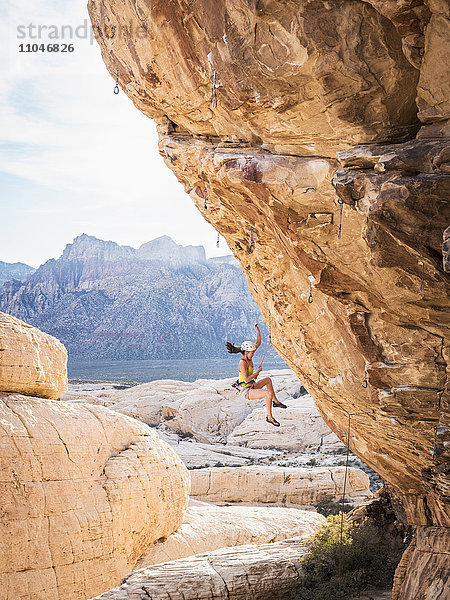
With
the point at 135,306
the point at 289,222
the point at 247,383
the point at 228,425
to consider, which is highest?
the point at 135,306

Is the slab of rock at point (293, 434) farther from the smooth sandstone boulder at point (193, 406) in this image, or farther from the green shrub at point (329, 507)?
the green shrub at point (329, 507)

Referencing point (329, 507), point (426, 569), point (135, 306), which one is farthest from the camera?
Answer: point (135, 306)

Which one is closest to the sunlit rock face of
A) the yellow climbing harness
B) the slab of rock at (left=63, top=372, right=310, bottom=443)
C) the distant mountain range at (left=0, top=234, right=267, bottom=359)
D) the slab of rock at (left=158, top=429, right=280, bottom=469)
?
the yellow climbing harness

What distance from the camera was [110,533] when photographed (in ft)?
41.9

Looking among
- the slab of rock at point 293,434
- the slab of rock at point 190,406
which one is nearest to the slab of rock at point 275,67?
the slab of rock at point 293,434

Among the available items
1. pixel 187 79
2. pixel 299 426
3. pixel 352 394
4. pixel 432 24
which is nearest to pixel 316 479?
pixel 299 426

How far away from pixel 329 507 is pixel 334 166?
54.0 feet

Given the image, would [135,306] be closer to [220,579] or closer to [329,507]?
[329,507]

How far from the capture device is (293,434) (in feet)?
107

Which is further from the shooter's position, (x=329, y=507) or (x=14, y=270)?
(x=14, y=270)

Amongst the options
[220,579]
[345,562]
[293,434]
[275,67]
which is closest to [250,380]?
[220,579]

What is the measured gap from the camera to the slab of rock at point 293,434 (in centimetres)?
3191

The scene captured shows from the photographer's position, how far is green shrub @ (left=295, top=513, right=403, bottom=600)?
10922mm

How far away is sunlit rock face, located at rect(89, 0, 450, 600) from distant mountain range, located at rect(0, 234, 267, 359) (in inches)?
3082
